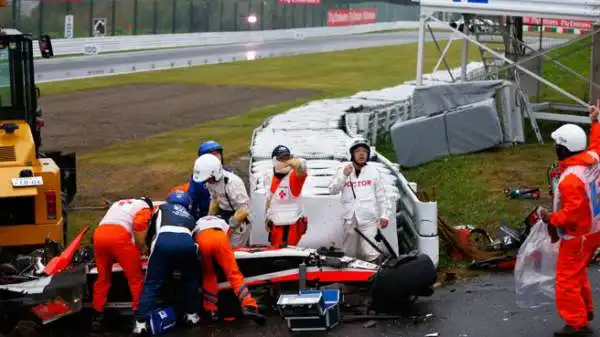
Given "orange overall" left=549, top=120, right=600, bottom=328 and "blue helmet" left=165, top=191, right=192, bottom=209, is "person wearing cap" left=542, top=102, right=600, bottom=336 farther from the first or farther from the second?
"blue helmet" left=165, top=191, right=192, bottom=209

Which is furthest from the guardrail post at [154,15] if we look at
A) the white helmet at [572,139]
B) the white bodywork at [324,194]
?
the white helmet at [572,139]

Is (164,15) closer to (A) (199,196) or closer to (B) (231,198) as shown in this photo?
(A) (199,196)

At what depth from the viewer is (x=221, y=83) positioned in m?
42.5

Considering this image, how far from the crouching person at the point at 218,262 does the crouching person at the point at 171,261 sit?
0.13 meters

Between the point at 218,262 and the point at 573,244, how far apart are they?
11.0 feet

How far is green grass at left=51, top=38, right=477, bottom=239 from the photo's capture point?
1978 cm

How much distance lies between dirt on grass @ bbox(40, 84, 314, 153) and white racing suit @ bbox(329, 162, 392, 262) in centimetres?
1346

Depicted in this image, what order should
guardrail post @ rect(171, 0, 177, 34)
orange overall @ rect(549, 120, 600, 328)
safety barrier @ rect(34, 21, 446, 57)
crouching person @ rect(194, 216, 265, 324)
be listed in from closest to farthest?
orange overall @ rect(549, 120, 600, 328), crouching person @ rect(194, 216, 265, 324), safety barrier @ rect(34, 21, 446, 57), guardrail post @ rect(171, 0, 177, 34)

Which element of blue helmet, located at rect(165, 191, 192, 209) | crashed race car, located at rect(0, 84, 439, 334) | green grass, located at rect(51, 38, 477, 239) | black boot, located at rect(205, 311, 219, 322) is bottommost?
green grass, located at rect(51, 38, 477, 239)

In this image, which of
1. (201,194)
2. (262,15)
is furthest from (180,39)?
(201,194)

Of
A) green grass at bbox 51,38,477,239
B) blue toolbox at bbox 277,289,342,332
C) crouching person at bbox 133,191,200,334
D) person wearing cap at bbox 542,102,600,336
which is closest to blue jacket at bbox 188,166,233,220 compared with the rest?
crouching person at bbox 133,191,200,334

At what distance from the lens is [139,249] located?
34.1ft

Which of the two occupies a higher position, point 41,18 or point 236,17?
point 41,18

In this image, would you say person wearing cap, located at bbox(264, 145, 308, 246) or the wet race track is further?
person wearing cap, located at bbox(264, 145, 308, 246)
